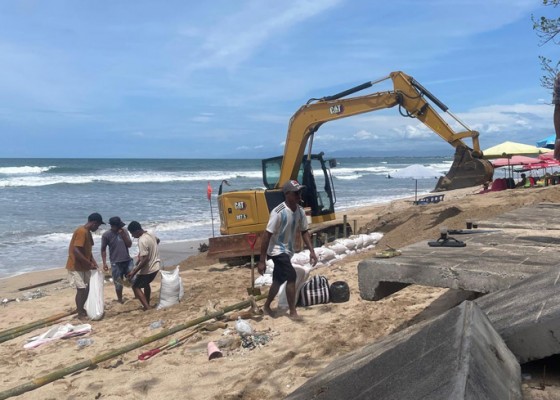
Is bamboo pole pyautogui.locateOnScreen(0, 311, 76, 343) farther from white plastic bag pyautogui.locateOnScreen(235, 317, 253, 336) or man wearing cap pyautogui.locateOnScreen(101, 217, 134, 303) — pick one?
white plastic bag pyautogui.locateOnScreen(235, 317, 253, 336)

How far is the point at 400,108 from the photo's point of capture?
10961 millimetres

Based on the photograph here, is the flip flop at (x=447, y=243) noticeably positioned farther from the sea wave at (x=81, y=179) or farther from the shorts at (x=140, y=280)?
the sea wave at (x=81, y=179)

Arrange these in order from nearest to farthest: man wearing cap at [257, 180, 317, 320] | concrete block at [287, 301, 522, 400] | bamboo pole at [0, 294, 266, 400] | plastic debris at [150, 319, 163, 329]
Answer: concrete block at [287, 301, 522, 400] < bamboo pole at [0, 294, 266, 400] < man wearing cap at [257, 180, 317, 320] < plastic debris at [150, 319, 163, 329]

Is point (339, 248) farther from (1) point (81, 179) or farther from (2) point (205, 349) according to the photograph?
(1) point (81, 179)

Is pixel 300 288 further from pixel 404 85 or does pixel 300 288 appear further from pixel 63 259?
pixel 63 259

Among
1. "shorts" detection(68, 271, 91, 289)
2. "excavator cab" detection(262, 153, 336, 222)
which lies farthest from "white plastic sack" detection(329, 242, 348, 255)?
"shorts" detection(68, 271, 91, 289)

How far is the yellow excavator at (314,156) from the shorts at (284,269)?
4.47 meters

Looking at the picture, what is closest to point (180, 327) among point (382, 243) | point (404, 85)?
point (382, 243)

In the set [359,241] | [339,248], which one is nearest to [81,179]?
[359,241]

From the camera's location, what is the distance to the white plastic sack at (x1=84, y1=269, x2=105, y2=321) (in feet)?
23.9

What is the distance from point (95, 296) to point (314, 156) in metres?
5.93

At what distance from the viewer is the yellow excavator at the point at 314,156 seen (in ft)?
34.8

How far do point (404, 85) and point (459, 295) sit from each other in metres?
6.68

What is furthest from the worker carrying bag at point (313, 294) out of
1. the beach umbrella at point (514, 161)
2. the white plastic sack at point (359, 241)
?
the beach umbrella at point (514, 161)
